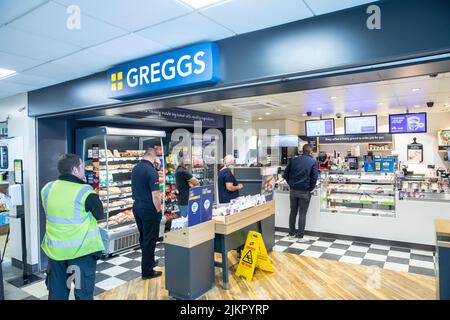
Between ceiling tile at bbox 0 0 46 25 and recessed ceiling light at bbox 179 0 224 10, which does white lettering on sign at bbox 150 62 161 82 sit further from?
ceiling tile at bbox 0 0 46 25

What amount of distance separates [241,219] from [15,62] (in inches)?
126

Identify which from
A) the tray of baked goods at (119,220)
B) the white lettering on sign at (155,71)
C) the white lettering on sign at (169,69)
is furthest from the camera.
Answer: the tray of baked goods at (119,220)

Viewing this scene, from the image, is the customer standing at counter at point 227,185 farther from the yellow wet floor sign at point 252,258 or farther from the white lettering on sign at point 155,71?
the white lettering on sign at point 155,71

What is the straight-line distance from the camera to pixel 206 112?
873 centimetres

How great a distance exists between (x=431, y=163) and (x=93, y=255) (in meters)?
11.3

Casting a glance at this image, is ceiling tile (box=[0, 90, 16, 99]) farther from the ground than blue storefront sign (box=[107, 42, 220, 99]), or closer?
farther from the ground

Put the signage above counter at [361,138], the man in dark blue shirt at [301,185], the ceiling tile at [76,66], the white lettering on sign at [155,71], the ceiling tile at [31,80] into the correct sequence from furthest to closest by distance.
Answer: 1. the signage above counter at [361,138]
2. the man in dark blue shirt at [301,185]
3. the ceiling tile at [31,80]
4. the ceiling tile at [76,66]
5. the white lettering on sign at [155,71]

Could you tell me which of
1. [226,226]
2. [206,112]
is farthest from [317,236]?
[206,112]

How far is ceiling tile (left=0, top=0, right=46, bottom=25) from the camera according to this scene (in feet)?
7.04

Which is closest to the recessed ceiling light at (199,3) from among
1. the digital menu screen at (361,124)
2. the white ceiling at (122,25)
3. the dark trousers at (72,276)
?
the white ceiling at (122,25)

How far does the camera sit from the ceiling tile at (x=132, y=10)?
2.18m

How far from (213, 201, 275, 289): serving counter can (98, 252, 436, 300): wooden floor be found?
0.31 metres

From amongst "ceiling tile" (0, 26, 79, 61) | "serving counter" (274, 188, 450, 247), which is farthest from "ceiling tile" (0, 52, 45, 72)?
"serving counter" (274, 188, 450, 247)
